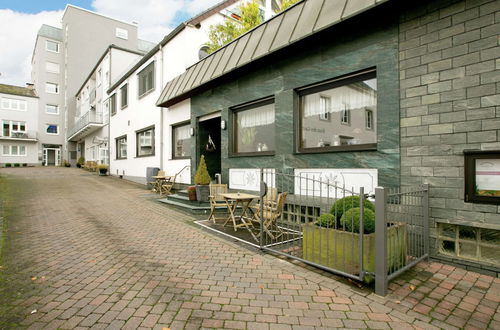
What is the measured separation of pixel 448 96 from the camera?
3783 mm

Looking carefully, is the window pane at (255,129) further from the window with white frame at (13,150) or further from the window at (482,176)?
the window with white frame at (13,150)

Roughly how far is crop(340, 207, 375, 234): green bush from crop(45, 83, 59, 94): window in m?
42.4

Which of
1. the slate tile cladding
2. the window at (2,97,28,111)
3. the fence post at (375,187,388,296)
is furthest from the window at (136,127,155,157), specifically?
the window at (2,97,28,111)

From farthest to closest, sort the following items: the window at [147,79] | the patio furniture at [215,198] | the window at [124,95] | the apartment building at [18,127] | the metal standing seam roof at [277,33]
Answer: the apartment building at [18,127] < the window at [124,95] < the window at [147,79] < the patio furniture at [215,198] < the metal standing seam roof at [277,33]

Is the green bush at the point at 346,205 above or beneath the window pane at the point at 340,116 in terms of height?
beneath

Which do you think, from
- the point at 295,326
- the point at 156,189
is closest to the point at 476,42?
the point at 295,326

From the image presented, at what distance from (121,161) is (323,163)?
1593 centimetres

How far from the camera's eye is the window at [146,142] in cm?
1358

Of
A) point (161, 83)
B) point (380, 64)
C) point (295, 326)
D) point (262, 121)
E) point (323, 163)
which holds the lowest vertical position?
point (295, 326)

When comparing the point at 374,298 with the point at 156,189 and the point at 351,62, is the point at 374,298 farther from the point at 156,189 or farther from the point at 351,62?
the point at 156,189

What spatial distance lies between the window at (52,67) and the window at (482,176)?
1718 inches

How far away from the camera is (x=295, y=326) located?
2418mm

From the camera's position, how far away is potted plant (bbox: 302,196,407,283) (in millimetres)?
3252

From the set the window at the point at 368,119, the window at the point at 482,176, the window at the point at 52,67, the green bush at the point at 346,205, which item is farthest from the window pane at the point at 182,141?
the window at the point at 52,67
